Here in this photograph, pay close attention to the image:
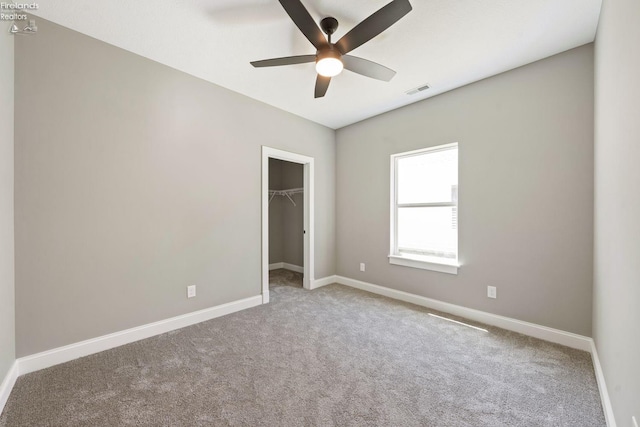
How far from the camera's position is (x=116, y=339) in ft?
7.51

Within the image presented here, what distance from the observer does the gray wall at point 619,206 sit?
113cm

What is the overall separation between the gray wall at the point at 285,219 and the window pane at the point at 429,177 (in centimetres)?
237

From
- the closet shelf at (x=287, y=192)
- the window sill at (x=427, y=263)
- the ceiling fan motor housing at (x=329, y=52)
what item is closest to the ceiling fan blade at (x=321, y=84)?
the ceiling fan motor housing at (x=329, y=52)

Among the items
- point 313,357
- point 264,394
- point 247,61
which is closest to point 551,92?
point 247,61

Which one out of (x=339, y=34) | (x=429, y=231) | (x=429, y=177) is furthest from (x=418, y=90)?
(x=429, y=231)

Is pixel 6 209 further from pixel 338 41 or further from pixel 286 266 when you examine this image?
pixel 286 266

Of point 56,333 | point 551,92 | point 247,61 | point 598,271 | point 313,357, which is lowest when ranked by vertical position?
point 313,357

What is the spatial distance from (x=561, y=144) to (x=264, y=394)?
10.6ft

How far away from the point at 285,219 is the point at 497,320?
4.21 metres

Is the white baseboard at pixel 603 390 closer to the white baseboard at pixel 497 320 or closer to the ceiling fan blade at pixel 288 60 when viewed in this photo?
the white baseboard at pixel 497 320

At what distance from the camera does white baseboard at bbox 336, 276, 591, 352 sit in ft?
7.46

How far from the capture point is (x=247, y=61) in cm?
253

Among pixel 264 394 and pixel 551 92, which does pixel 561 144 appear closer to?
pixel 551 92

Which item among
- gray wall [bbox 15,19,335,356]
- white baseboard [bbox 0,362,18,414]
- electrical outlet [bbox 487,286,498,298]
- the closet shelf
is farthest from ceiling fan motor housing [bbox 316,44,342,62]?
the closet shelf
